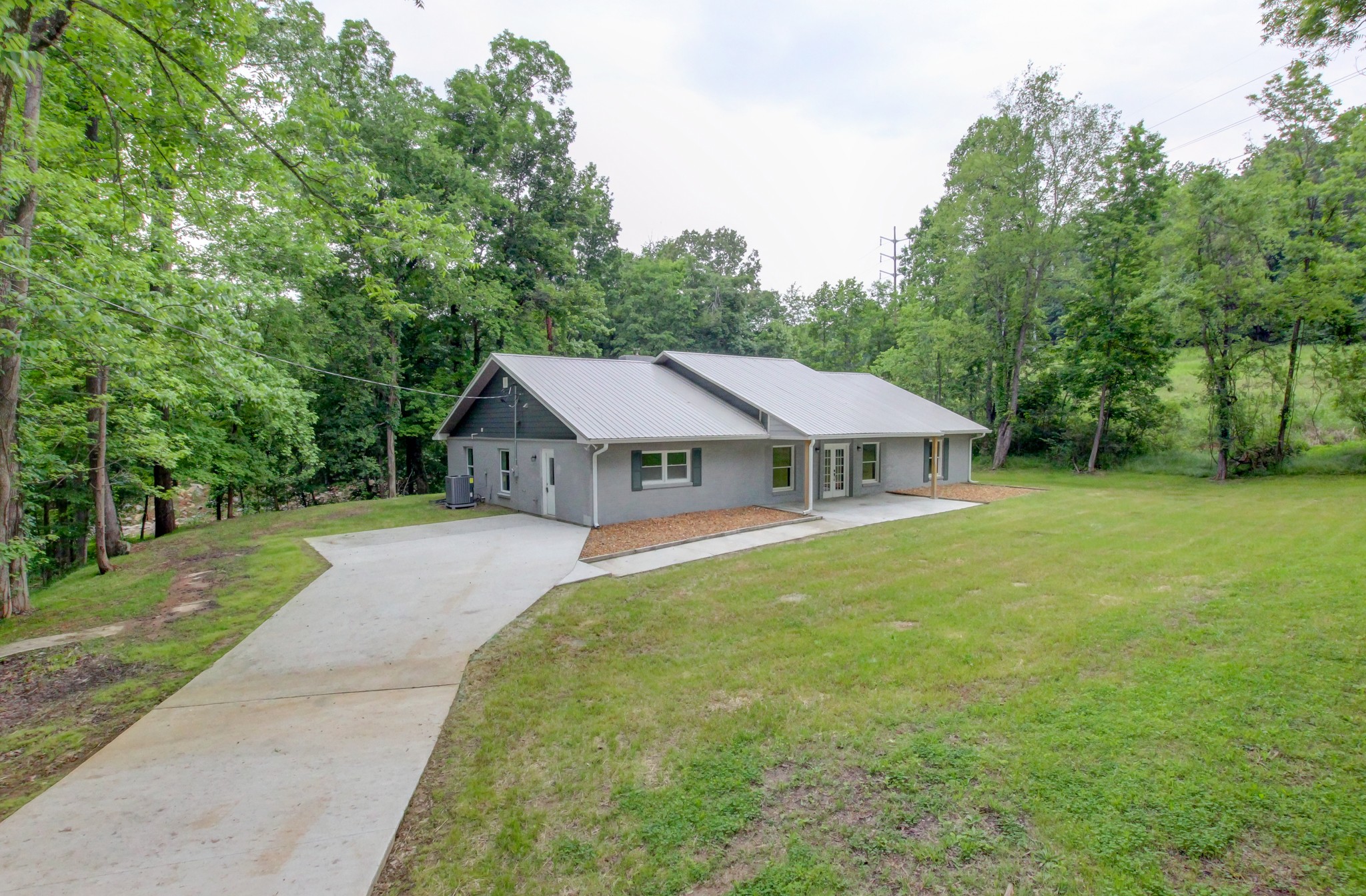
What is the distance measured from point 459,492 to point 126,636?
891 cm

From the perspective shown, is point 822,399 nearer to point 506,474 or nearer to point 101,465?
point 506,474

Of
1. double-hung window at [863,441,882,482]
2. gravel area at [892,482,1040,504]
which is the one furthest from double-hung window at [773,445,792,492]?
gravel area at [892,482,1040,504]

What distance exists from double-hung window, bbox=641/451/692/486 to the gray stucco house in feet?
0.09

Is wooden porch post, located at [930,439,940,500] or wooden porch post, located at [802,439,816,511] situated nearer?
wooden porch post, located at [802,439,816,511]

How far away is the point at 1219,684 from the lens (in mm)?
4402

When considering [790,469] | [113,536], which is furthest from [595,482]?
[113,536]

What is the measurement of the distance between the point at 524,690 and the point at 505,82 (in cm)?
2436

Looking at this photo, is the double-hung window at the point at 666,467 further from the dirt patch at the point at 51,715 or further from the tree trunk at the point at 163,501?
the tree trunk at the point at 163,501

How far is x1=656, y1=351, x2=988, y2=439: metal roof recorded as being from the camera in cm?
1466

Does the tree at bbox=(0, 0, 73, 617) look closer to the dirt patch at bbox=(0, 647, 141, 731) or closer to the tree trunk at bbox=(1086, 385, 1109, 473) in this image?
the dirt patch at bbox=(0, 647, 141, 731)

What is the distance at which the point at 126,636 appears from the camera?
6.46 meters

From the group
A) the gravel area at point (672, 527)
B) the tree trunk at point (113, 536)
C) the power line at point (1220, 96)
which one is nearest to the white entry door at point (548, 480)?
the gravel area at point (672, 527)

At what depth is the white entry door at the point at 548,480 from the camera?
13359mm

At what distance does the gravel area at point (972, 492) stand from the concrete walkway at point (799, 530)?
566 millimetres
